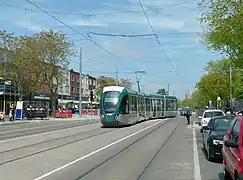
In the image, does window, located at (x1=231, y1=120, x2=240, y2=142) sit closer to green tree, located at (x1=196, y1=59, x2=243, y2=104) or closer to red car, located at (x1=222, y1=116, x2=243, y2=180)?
red car, located at (x1=222, y1=116, x2=243, y2=180)

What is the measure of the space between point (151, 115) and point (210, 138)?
41727mm

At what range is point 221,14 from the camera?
23188mm

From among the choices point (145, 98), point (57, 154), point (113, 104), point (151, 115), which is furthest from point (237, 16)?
point (151, 115)

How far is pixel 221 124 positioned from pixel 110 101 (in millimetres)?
21553

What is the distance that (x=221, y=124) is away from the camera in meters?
17.0

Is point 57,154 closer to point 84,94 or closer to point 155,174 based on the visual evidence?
point 155,174

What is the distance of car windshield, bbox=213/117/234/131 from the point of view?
16.6 meters

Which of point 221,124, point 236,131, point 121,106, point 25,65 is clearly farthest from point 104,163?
point 25,65

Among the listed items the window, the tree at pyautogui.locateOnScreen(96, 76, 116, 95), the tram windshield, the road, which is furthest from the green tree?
the window

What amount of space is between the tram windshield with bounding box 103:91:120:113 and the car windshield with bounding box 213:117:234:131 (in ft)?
68.4

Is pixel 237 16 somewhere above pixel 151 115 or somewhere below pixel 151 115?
above

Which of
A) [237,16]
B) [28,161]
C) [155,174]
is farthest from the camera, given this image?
[237,16]

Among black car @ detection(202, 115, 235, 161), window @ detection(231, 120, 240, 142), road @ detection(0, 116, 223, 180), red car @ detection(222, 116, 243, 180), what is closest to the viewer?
red car @ detection(222, 116, 243, 180)

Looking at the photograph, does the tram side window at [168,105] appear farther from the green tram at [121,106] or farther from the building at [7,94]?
the building at [7,94]
